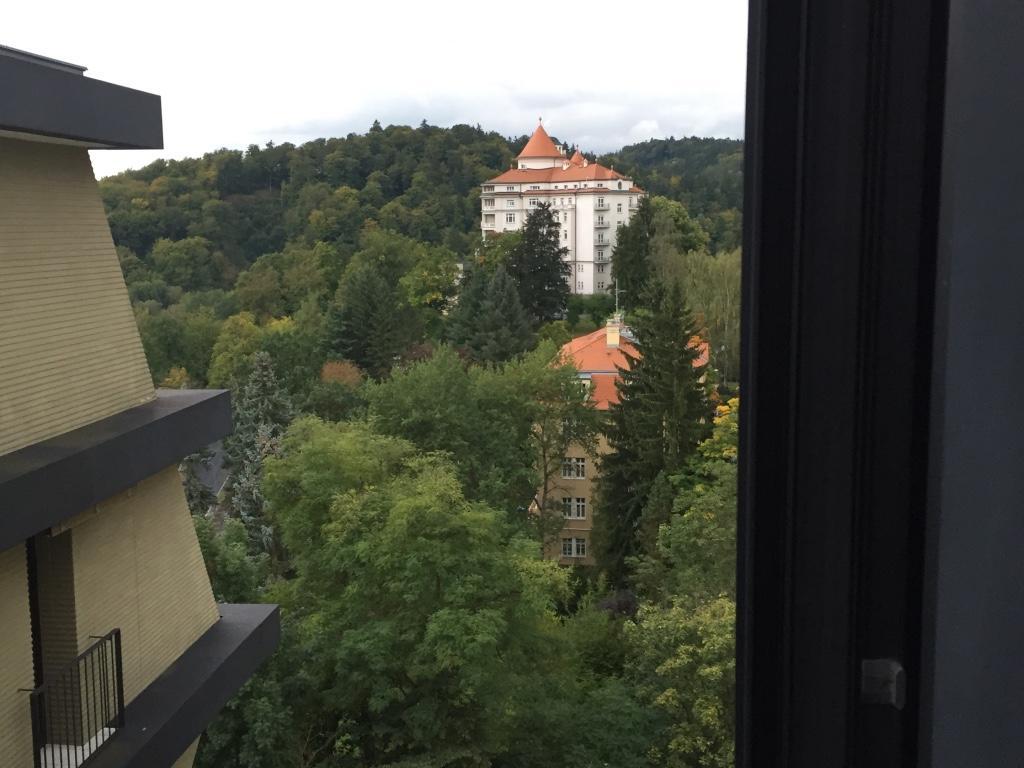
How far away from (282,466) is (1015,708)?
6799 mm

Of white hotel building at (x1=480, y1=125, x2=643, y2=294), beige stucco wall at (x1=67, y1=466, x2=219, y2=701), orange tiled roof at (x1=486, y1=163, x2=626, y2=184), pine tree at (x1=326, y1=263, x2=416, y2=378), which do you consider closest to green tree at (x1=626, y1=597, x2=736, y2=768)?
beige stucco wall at (x1=67, y1=466, x2=219, y2=701)

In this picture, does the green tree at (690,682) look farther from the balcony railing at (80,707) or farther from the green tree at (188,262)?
the green tree at (188,262)

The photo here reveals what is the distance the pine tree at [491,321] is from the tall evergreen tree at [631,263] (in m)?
2.05

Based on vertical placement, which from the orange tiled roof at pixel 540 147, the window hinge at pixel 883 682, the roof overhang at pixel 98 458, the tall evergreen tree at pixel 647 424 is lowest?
the tall evergreen tree at pixel 647 424

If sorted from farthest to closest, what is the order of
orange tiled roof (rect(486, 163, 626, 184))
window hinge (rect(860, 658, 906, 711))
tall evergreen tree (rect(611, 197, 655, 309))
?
orange tiled roof (rect(486, 163, 626, 184))
tall evergreen tree (rect(611, 197, 655, 309))
window hinge (rect(860, 658, 906, 711))

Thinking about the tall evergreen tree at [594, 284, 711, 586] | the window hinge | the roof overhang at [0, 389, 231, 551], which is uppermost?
the window hinge

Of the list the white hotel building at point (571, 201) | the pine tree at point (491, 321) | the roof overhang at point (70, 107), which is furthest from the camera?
the pine tree at point (491, 321)

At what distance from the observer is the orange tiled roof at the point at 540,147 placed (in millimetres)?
16891

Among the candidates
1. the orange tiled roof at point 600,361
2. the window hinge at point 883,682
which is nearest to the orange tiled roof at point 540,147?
the orange tiled roof at point 600,361

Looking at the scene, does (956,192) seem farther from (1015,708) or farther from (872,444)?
(1015,708)

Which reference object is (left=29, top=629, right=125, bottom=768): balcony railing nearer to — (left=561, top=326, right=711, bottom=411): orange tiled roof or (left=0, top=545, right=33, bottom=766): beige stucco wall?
(left=0, top=545, right=33, bottom=766): beige stucco wall

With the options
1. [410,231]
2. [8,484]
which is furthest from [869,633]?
[410,231]

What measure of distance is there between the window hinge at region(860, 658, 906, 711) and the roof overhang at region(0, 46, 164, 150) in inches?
59.7

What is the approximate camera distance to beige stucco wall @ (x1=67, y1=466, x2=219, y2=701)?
2.09 metres
